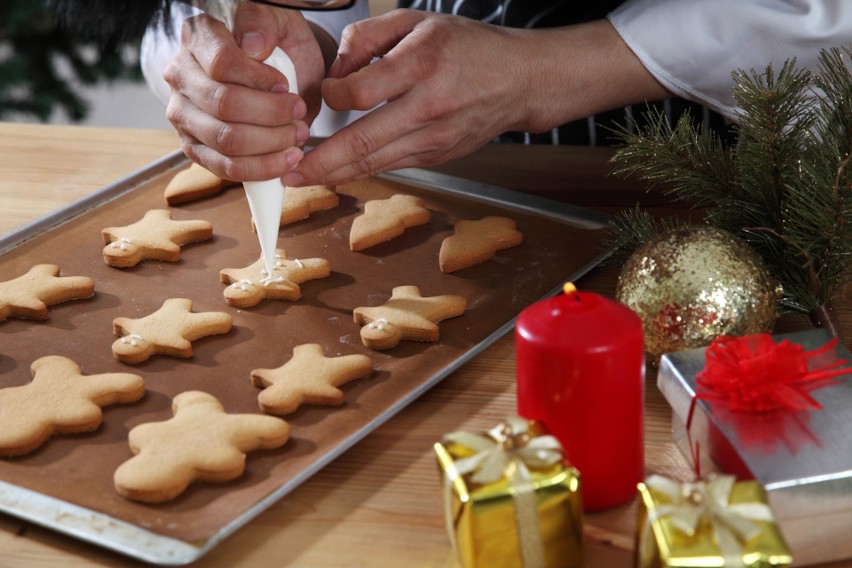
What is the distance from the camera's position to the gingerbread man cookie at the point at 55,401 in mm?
769

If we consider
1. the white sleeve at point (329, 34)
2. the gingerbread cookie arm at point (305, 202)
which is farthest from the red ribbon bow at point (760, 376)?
the white sleeve at point (329, 34)

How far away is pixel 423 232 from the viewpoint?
1107 mm

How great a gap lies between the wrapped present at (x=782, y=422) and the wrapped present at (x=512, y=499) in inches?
5.0

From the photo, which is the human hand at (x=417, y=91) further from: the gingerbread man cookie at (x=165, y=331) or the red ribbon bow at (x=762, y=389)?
the red ribbon bow at (x=762, y=389)

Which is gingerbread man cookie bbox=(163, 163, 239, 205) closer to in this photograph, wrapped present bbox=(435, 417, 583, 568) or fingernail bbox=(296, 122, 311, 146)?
fingernail bbox=(296, 122, 311, 146)

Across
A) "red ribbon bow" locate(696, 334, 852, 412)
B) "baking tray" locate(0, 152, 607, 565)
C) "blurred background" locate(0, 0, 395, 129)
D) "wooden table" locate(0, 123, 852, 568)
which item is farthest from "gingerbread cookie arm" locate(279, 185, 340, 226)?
"blurred background" locate(0, 0, 395, 129)

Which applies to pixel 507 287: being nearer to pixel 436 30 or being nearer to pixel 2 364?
pixel 436 30

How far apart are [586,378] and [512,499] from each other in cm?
10

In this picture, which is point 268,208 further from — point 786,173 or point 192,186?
point 786,173

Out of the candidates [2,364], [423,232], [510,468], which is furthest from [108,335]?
[510,468]

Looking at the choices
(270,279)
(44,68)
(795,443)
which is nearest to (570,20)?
(270,279)

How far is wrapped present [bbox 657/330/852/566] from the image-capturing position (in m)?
0.60

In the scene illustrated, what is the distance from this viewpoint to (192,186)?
47.0 inches

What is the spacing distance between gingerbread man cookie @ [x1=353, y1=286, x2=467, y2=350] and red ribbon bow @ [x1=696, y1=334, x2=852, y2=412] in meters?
0.29
